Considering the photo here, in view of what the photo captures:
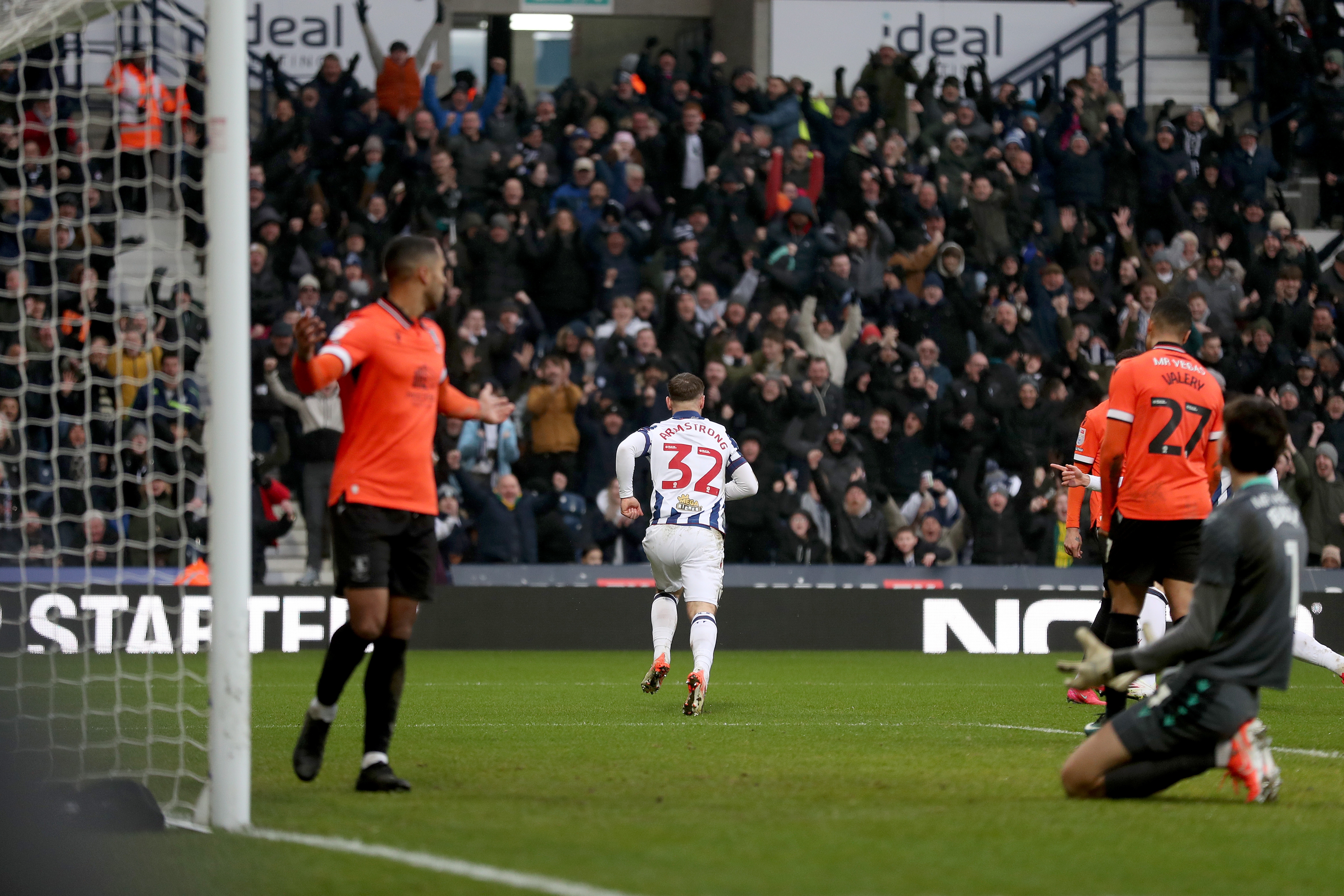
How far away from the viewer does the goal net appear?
23.1 feet

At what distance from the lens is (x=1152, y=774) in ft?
20.7

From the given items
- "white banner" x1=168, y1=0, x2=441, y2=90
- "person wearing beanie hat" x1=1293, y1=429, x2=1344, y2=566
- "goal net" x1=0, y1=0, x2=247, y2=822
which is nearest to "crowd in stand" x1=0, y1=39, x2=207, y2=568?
"goal net" x1=0, y1=0, x2=247, y2=822

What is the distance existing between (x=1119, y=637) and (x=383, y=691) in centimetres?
372

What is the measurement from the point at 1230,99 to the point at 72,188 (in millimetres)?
19746

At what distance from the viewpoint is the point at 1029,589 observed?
1717 centimetres

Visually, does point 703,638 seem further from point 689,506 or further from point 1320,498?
point 1320,498

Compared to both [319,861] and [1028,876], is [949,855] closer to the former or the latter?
[1028,876]

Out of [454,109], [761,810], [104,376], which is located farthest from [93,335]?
[454,109]

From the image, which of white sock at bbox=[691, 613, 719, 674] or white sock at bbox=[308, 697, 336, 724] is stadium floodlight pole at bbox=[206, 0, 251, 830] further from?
white sock at bbox=[691, 613, 719, 674]

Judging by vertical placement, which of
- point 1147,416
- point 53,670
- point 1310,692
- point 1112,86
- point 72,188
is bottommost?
point 1310,692

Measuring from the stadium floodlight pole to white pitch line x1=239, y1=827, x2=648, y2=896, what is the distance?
0.97 feet

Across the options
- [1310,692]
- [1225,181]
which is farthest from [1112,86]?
[1310,692]

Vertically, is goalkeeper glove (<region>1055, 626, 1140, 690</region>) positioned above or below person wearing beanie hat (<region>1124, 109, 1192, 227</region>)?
below

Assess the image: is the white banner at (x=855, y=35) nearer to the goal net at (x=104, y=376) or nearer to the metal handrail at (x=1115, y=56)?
the metal handrail at (x=1115, y=56)
